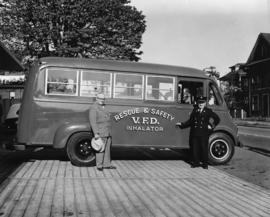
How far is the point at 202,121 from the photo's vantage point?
421 inches

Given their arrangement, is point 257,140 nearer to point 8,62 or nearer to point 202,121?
point 202,121

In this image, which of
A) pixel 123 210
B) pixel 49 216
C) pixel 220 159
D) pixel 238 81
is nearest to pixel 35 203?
pixel 49 216

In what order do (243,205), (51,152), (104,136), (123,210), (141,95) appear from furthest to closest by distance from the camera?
(51,152) < (141,95) < (104,136) < (243,205) < (123,210)

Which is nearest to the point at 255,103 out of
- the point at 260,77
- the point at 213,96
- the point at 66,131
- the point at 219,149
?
the point at 260,77

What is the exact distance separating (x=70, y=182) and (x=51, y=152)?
17.8ft

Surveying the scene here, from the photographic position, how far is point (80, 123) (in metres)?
10.6

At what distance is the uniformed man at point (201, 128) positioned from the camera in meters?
10.7

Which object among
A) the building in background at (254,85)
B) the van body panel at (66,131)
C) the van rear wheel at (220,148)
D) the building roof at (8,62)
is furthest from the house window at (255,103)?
the van body panel at (66,131)

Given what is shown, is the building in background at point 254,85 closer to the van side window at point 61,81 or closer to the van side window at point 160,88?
the van side window at point 160,88

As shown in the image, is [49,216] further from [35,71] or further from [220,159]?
[220,159]

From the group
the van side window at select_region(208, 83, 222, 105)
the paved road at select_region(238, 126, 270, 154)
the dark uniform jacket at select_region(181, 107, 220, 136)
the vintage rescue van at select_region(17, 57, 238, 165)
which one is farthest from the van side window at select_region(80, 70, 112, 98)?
the paved road at select_region(238, 126, 270, 154)

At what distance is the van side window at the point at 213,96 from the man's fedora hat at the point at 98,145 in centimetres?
339

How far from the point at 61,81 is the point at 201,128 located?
11.7 feet

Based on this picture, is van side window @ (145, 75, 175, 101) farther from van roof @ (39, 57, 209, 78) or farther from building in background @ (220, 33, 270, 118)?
building in background @ (220, 33, 270, 118)
